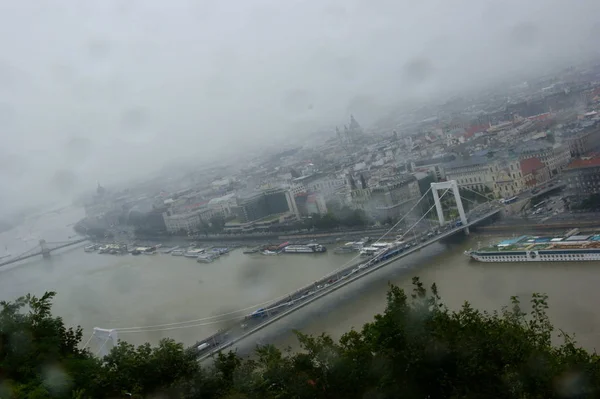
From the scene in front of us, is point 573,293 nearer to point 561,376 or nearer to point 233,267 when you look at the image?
point 561,376

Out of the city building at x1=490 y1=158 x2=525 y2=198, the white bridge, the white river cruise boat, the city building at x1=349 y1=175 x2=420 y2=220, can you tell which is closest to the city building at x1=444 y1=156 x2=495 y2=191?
the city building at x1=490 y1=158 x2=525 y2=198

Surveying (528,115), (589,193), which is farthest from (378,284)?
(528,115)

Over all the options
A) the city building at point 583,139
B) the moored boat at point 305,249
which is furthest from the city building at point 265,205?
the city building at point 583,139

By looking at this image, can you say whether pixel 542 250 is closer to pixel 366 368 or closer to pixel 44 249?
pixel 366 368

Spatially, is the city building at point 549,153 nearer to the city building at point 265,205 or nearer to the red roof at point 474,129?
the red roof at point 474,129

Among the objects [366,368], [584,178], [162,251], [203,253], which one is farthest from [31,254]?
[366,368]
